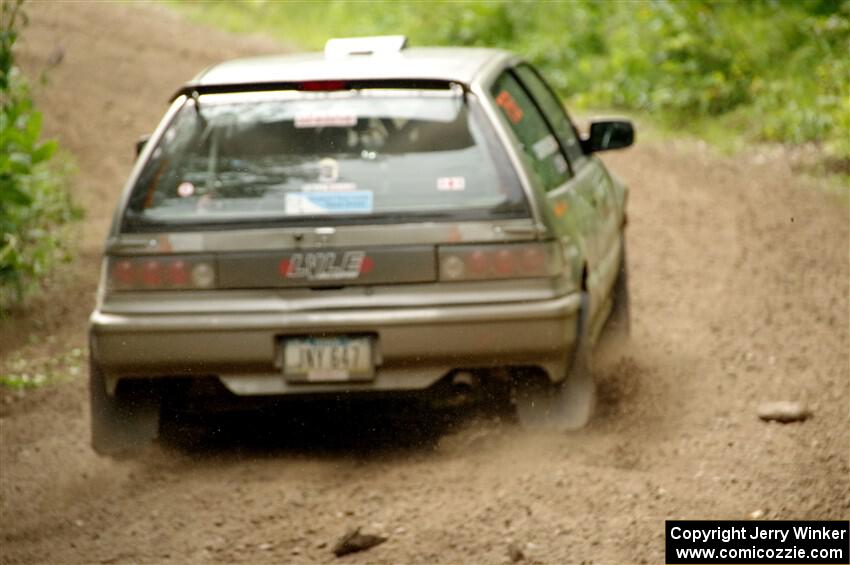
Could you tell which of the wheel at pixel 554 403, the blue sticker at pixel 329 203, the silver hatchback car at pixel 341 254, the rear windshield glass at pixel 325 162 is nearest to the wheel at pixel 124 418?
the silver hatchback car at pixel 341 254

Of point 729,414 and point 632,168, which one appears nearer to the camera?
point 729,414

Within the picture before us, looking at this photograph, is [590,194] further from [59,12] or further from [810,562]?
[59,12]

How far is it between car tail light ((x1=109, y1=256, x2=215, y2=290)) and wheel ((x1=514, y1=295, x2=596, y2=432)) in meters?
1.30

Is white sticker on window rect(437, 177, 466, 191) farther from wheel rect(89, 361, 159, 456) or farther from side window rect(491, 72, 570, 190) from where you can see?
wheel rect(89, 361, 159, 456)

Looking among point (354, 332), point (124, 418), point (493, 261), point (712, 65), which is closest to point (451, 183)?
point (493, 261)

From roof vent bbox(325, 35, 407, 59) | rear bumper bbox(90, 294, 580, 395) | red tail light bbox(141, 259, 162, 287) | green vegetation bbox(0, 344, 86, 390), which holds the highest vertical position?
roof vent bbox(325, 35, 407, 59)

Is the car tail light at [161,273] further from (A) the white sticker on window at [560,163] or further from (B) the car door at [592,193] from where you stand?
(A) the white sticker on window at [560,163]

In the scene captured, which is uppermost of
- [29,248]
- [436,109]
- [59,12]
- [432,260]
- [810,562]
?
[436,109]

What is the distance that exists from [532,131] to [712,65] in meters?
9.93

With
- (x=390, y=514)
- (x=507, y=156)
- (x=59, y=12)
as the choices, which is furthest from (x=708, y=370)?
(x=59, y=12)

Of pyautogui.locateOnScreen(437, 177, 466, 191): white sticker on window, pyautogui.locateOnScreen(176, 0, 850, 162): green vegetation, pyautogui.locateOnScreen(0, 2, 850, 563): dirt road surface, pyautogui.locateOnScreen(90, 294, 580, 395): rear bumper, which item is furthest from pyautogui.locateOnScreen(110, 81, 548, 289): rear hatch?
pyautogui.locateOnScreen(176, 0, 850, 162): green vegetation

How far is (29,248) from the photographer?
968cm

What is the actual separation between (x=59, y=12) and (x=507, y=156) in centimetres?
1770

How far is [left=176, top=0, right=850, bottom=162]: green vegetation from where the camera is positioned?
45.4 feet
